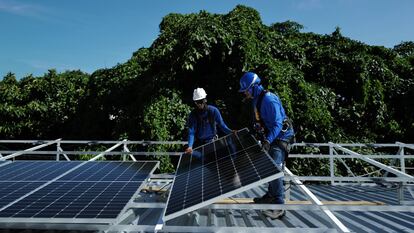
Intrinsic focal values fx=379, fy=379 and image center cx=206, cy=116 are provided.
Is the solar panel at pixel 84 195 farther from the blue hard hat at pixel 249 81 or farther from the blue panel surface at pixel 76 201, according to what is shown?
the blue hard hat at pixel 249 81

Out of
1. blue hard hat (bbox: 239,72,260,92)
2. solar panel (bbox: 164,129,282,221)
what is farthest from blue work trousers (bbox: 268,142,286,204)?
blue hard hat (bbox: 239,72,260,92)

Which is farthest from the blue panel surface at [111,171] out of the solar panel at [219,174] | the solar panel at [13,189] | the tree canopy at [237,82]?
the tree canopy at [237,82]

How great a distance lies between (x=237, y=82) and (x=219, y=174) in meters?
9.98

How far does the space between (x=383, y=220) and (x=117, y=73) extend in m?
13.4

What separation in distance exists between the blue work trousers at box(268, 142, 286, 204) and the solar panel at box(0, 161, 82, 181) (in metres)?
3.22

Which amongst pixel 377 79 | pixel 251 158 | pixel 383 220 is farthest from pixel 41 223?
pixel 377 79

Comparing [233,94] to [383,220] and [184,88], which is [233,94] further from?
[383,220]

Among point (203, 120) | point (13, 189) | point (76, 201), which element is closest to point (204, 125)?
point (203, 120)

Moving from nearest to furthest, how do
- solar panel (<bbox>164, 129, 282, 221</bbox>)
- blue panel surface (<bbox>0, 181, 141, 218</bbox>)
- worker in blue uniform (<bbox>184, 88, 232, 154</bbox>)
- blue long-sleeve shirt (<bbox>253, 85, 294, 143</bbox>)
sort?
solar panel (<bbox>164, 129, 282, 221</bbox>)
blue panel surface (<bbox>0, 181, 141, 218</bbox>)
blue long-sleeve shirt (<bbox>253, 85, 294, 143</bbox>)
worker in blue uniform (<bbox>184, 88, 232, 154</bbox>)

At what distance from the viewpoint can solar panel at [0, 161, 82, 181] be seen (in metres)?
5.66

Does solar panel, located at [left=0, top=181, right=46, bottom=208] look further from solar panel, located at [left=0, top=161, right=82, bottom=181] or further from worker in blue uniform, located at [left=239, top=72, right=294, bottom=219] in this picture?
worker in blue uniform, located at [left=239, top=72, right=294, bottom=219]

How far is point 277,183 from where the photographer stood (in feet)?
17.5

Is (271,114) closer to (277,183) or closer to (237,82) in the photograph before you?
(277,183)

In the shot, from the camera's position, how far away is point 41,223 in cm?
369
